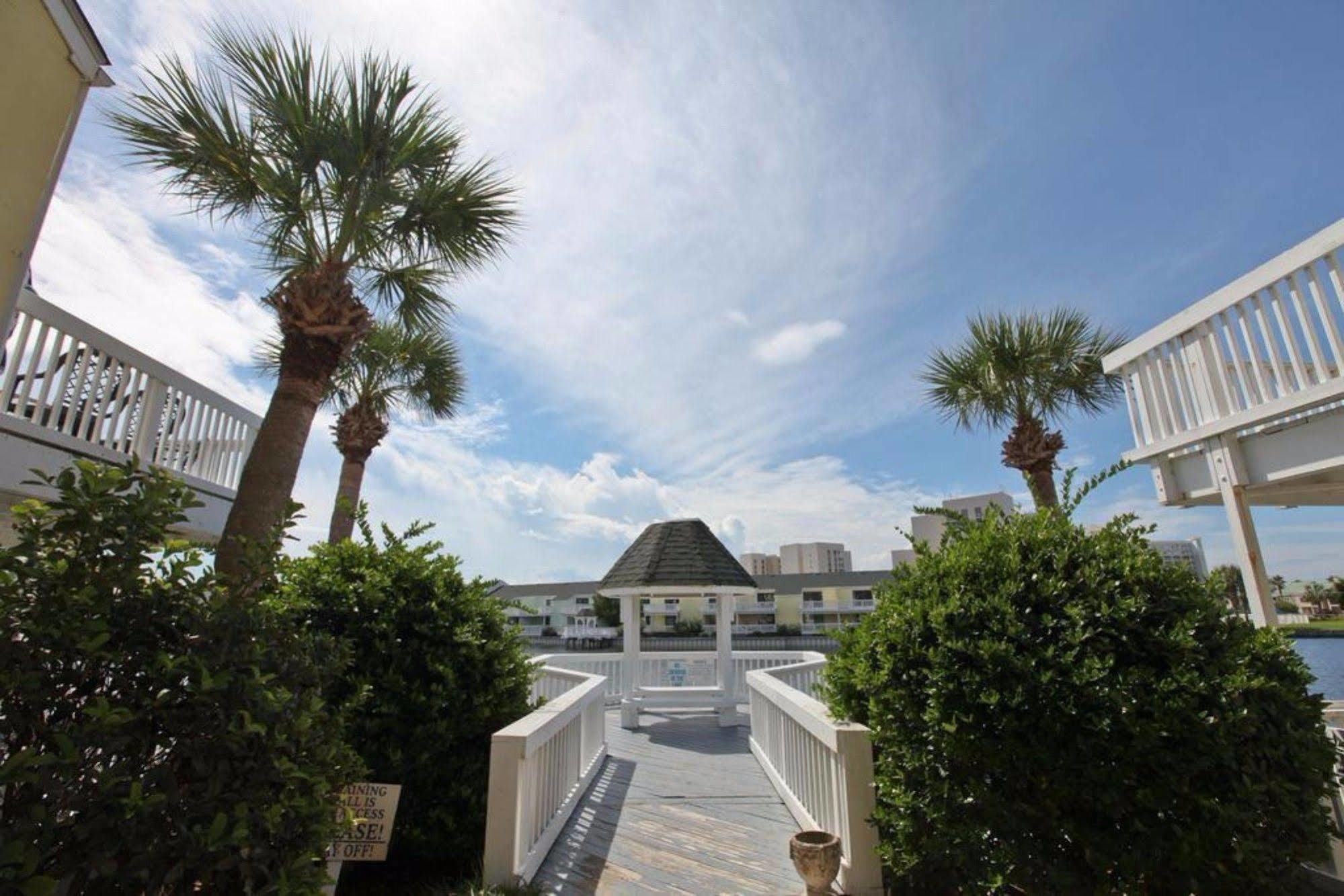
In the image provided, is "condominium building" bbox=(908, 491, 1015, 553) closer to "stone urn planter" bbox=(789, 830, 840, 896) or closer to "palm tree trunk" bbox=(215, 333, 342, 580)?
"stone urn planter" bbox=(789, 830, 840, 896)

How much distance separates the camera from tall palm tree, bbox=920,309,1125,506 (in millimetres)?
10656

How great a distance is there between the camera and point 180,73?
5543mm

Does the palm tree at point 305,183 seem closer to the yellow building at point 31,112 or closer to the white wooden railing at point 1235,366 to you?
the yellow building at point 31,112

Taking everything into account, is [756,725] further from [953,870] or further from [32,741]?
[32,741]

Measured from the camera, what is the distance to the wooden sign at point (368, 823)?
261 cm

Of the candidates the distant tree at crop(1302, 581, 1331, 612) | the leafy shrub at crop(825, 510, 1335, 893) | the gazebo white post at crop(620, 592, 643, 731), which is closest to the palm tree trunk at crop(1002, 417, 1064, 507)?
the gazebo white post at crop(620, 592, 643, 731)

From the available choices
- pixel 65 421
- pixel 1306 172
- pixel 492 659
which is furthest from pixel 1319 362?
pixel 65 421

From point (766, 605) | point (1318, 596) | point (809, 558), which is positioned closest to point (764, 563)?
point (809, 558)

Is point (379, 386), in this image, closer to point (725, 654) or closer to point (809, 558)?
point (725, 654)

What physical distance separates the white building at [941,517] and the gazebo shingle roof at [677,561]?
9.72 ft

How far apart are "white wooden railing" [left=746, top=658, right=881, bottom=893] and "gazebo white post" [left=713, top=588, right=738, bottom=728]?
2.84 meters

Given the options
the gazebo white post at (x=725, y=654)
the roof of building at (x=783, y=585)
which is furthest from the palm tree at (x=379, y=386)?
the roof of building at (x=783, y=585)

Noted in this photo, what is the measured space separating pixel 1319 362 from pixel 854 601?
189 feet

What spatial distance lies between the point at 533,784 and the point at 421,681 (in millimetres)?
981
